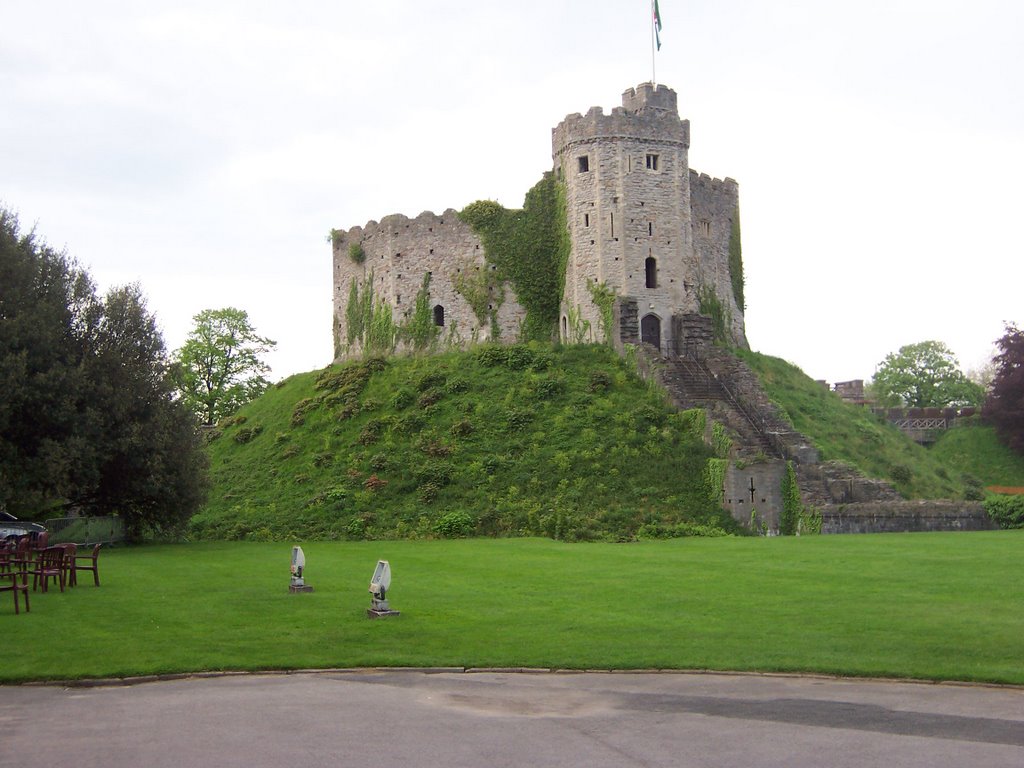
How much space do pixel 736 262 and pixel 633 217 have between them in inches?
369

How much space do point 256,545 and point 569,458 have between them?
11.3 meters

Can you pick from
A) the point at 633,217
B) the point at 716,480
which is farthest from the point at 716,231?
the point at 716,480

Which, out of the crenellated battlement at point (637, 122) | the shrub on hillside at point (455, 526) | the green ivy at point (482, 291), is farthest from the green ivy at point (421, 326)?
the shrub on hillside at point (455, 526)

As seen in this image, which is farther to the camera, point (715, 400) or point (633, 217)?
point (633, 217)

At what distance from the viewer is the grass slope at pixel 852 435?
41.3 m

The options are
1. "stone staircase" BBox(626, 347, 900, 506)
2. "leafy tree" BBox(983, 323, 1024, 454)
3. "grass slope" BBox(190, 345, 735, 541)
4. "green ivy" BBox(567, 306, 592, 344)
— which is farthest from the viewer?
"leafy tree" BBox(983, 323, 1024, 454)

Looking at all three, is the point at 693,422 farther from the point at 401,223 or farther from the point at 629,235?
the point at 401,223

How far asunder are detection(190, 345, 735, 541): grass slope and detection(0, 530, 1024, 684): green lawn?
8658mm

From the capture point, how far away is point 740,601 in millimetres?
18156

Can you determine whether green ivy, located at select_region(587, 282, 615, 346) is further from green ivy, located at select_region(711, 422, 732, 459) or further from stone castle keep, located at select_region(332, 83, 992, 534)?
green ivy, located at select_region(711, 422, 732, 459)

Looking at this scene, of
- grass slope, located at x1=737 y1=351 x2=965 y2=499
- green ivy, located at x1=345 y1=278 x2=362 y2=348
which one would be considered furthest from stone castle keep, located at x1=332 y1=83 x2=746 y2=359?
green ivy, located at x1=345 y1=278 x2=362 y2=348

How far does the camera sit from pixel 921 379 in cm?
9431

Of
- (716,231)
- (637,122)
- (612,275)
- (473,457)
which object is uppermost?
(637,122)

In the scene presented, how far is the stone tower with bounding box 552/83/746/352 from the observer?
48219mm
